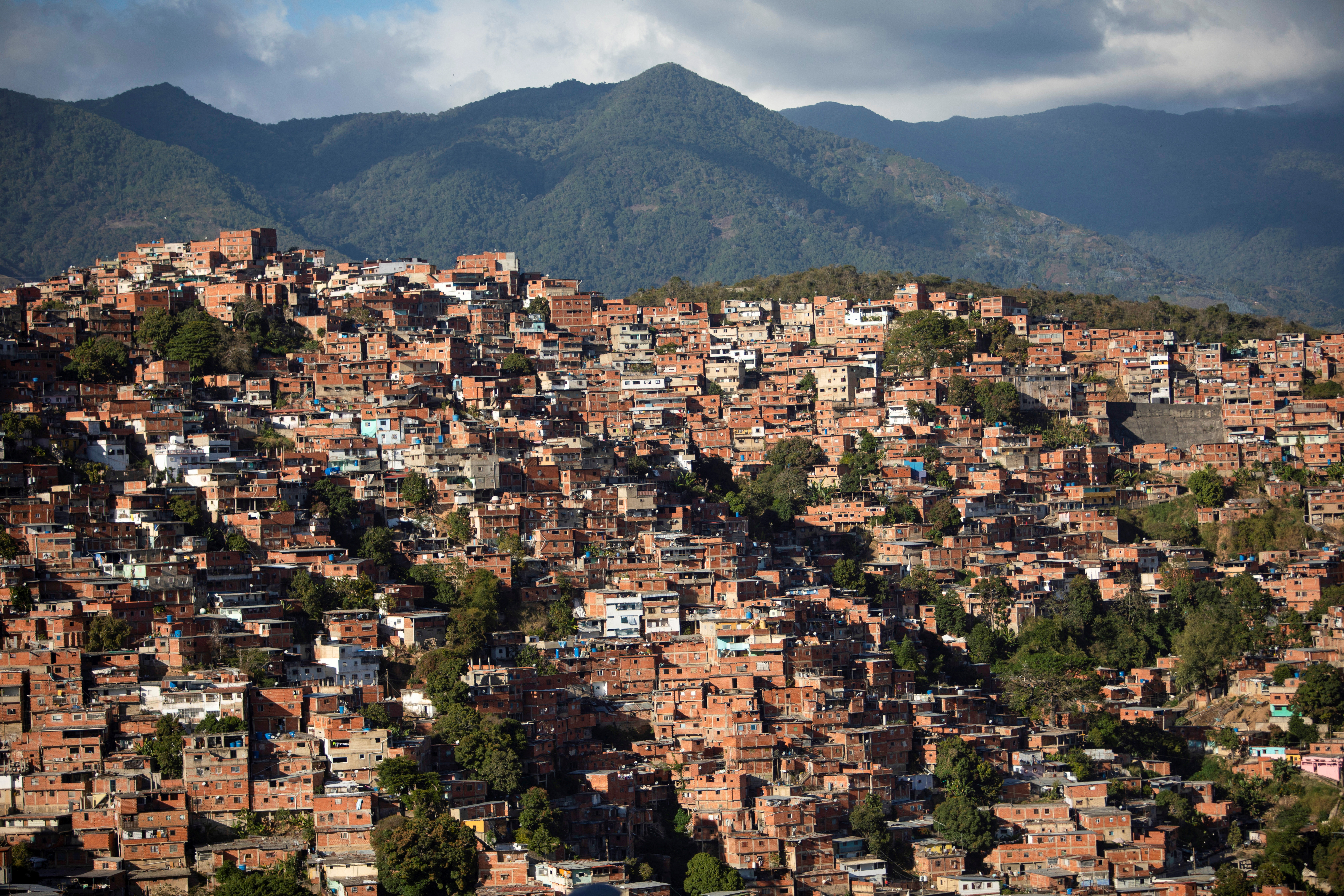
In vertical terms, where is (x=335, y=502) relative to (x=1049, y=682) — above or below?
above

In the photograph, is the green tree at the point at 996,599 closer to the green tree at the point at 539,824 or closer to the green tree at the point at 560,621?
the green tree at the point at 560,621

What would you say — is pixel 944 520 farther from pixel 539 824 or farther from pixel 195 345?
pixel 195 345

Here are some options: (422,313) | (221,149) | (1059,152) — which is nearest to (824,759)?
(422,313)

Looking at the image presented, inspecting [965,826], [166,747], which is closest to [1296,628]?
[965,826]

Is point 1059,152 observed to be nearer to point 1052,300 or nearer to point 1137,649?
point 1052,300

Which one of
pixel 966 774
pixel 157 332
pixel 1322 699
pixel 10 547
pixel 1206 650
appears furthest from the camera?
pixel 157 332

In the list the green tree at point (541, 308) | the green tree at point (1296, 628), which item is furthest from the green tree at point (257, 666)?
the green tree at point (541, 308)
